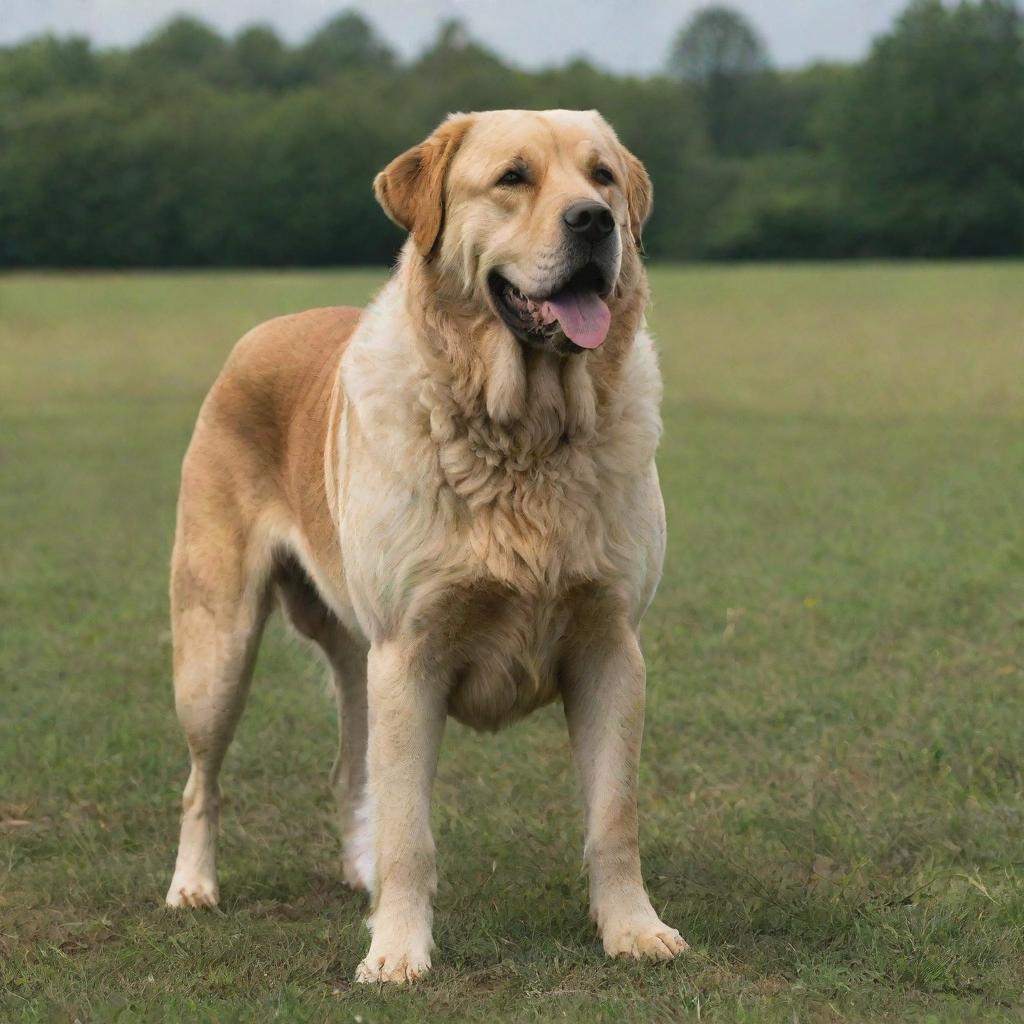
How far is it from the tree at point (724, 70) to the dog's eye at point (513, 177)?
8919 centimetres

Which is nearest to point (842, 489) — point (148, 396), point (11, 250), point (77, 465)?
point (77, 465)

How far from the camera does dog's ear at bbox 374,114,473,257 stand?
13.6 feet

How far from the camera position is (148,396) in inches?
832

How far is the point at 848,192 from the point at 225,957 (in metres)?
75.3

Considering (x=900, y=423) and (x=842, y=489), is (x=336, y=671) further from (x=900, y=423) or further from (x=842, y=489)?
(x=900, y=423)

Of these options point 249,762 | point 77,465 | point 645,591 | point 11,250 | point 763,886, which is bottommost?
point 11,250

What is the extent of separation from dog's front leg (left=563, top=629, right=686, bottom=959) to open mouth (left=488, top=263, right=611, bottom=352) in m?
0.76

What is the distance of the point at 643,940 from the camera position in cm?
405

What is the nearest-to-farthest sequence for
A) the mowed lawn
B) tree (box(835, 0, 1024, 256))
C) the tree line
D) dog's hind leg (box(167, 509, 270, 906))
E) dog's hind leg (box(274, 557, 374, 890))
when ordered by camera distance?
the mowed lawn < dog's hind leg (box(167, 509, 270, 906)) < dog's hind leg (box(274, 557, 374, 890)) < the tree line < tree (box(835, 0, 1024, 256))

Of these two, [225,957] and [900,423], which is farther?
[900,423]

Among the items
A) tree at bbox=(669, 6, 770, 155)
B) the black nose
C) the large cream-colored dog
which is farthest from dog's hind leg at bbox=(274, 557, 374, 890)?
tree at bbox=(669, 6, 770, 155)

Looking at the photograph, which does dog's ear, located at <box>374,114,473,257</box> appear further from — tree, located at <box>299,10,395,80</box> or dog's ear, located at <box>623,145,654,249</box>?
tree, located at <box>299,10,395,80</box>

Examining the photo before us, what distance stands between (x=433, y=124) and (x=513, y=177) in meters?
76.7

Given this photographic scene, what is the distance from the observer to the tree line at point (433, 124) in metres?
67.9
